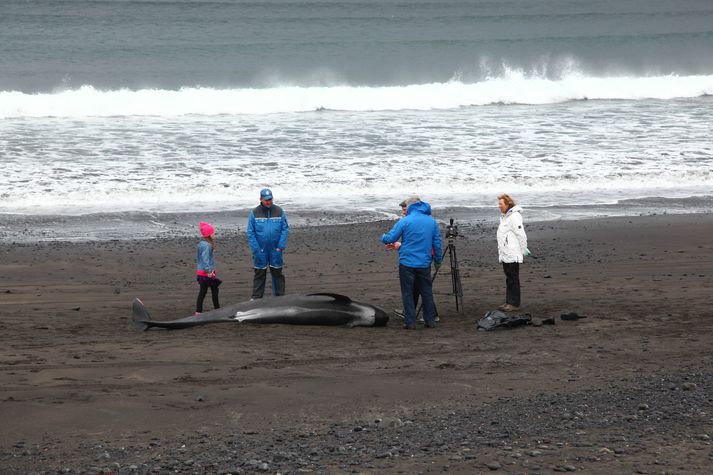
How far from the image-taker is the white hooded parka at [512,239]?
12961mm

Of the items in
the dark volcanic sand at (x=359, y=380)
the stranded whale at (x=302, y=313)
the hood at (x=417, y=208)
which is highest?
the hood at (x=417, y=208)

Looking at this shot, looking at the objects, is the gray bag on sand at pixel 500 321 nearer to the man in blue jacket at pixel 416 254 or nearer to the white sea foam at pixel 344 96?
the man in blue jacket at pixel 416 254

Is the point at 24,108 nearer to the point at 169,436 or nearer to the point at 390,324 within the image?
the point at 390,324

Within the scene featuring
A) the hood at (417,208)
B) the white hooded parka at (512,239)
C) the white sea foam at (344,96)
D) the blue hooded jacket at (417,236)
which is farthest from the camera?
the white sea foam at (344,96)

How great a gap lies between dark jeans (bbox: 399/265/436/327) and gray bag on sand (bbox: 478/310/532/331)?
0.69m

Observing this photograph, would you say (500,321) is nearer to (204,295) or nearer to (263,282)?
(263,282)

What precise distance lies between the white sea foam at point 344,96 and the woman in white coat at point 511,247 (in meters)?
23.4

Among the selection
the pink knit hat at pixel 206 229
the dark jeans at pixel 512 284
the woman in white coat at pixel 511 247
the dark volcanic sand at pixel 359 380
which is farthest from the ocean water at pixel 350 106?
the dark jeans at pixel 512 284

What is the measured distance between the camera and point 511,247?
42.6 ft

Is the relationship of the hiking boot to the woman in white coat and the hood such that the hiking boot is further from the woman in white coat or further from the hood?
the hood

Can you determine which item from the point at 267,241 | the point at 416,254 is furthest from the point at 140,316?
the point at 416,254

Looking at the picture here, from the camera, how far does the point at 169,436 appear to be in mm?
7867

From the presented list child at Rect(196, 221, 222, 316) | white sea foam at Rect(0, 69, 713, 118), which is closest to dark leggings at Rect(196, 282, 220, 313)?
child at Rect(196, 221, 222, 316)

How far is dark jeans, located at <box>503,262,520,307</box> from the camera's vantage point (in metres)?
12.8
